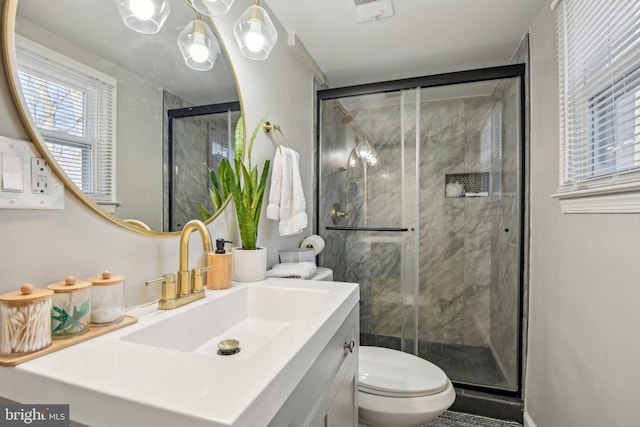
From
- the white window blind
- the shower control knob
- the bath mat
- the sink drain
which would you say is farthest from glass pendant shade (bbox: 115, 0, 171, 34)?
the bath mat

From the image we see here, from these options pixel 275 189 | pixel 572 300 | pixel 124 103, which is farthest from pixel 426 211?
pixel 124 103

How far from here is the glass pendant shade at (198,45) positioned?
106cm

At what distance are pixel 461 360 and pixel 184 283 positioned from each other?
2012mm

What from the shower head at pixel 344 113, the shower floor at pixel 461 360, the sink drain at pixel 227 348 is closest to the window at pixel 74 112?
the sink drain at pixel 227 348

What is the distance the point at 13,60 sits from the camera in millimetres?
600

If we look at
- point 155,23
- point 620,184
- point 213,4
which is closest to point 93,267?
point 155,23

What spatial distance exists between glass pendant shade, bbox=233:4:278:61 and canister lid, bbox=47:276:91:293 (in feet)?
3.20

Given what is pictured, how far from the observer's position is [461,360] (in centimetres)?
211

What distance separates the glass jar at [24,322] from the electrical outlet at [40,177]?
209 mm

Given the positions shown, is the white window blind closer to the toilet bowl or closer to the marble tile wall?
the toilet bowl

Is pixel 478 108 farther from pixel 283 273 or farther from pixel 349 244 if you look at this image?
pixel 283 273

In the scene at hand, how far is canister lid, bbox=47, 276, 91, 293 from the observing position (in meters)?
0.61

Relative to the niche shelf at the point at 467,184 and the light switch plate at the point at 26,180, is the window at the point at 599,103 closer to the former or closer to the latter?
the niche shelf at the point at 467,184

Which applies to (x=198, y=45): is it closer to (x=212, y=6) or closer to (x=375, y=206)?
(x=212, y=6)
